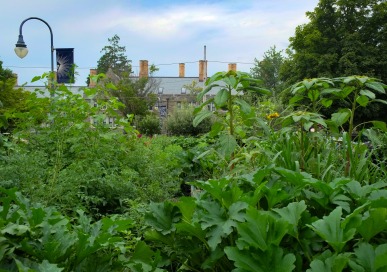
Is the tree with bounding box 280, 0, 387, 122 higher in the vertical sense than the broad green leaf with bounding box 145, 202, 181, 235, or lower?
higher

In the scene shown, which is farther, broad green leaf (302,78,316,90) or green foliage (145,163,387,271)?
broad green leaf (302,78,316,90)

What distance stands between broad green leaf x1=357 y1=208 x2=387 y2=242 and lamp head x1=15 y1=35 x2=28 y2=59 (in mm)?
14746

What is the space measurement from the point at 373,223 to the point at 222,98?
144 cm

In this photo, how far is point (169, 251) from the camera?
231 centimetres

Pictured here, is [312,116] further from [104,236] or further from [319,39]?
[319,39]

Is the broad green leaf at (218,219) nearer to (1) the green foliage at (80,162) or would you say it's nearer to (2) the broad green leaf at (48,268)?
(2) the broad green leaf at (48,268)

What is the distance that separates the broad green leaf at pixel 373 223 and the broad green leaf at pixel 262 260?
12.6 inches

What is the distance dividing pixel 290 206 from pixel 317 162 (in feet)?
4.04

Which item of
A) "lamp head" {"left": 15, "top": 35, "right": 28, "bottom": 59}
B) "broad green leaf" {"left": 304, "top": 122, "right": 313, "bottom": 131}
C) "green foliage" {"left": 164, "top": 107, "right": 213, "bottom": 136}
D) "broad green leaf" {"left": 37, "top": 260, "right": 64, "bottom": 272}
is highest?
"lamp head" {"left": 15, "top": 35, "right": 28, "bottom": 59}

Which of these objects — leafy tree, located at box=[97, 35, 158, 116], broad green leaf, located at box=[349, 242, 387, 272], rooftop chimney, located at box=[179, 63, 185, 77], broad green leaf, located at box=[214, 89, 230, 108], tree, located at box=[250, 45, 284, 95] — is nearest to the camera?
→ broad green leaf, located at box=[349, 242, 387, 272]

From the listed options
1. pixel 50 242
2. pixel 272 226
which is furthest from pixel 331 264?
pixel 50 242

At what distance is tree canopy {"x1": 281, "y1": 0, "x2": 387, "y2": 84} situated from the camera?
3053cm

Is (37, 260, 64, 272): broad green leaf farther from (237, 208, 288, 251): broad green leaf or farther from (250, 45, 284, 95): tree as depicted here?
(250, 45, 284, 95): tree

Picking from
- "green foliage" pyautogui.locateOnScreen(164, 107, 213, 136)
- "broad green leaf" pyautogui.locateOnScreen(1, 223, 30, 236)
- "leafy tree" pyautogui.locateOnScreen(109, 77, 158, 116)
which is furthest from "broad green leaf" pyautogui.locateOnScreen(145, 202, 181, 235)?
"leafy tree" pyautogui.locateOnScreen(109, 77, 158, 116)
